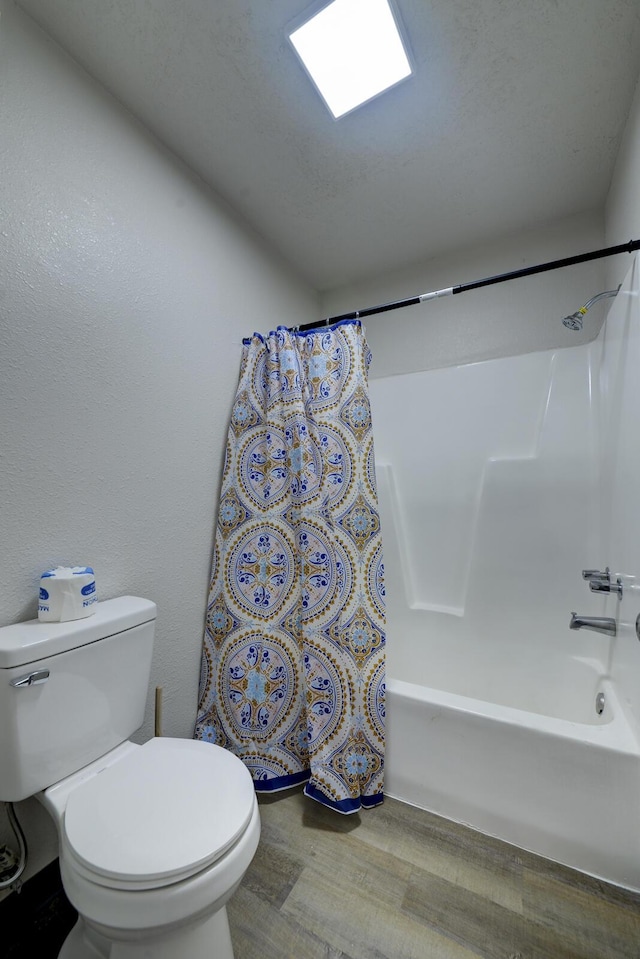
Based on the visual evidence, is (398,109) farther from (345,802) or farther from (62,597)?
(345,802)

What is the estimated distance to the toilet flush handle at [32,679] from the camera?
833 millimetres

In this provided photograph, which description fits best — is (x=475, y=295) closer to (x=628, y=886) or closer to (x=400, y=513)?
(x=400, y=513)

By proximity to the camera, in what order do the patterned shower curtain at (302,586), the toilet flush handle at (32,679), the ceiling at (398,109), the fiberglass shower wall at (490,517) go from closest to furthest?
the toilet flush handle at (32,679), the ceiling at (398,109), the patterned shower curtain at (302,586), the fiberglass shower wall at (490,517)

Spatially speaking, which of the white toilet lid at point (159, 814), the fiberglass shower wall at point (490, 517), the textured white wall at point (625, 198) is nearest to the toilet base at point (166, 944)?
the white toilet lid at point (159, 814)

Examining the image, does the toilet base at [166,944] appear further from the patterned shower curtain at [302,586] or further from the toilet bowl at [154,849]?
the patterned shower curtain at [302,586]

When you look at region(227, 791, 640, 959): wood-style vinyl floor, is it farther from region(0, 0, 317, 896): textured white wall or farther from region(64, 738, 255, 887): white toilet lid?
region(0, 0, 317, 896): textured white wall

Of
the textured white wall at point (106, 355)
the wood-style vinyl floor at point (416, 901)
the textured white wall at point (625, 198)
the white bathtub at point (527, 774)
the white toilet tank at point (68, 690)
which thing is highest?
the textured white wall at point (625, 198)

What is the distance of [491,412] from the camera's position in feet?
6.07

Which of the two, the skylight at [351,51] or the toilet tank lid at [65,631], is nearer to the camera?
Answer: the toilet tank lid at [65,631]

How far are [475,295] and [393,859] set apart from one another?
232 cm

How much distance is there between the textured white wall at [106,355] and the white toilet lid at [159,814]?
0.28 metres

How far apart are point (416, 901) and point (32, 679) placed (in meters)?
1.14

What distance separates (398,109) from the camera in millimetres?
1303

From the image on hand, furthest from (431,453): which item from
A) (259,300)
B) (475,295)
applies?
(259,300)
